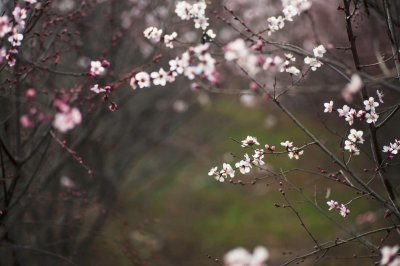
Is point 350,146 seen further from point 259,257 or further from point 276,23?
point 259,257

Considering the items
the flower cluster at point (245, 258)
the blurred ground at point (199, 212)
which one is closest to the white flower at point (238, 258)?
the flower cluster at point (245, 258)

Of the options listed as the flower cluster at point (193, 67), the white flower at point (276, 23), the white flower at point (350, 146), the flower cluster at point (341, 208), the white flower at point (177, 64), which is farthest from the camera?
the flower cluster at point (341, 208)

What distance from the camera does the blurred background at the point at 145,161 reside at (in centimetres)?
445

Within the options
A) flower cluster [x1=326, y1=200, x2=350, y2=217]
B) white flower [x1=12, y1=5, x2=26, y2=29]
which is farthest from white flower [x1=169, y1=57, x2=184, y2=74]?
flower cluster [x1=326, y1=200, x2=350, y2=217]

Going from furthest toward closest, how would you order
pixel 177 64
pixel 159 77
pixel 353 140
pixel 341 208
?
1. pixel 341 208
2. pixel 353 140
3. pixel 159 77
4. pixel 177 64

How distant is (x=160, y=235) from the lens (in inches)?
376

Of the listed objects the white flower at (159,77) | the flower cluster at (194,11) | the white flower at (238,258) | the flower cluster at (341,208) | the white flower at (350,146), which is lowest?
the white flower at (238,258)

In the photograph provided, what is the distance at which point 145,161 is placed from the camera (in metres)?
12.6

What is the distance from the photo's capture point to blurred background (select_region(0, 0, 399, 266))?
14.6ft

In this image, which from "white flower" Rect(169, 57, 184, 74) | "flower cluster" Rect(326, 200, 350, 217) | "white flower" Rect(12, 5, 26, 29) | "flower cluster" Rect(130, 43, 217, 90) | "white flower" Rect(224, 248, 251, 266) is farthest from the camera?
"flower cluster" Rect(326, 200, 350, 217)

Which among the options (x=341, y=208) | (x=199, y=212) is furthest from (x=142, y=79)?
(x=199, y=212)

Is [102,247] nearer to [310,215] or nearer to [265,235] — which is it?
[265,235]

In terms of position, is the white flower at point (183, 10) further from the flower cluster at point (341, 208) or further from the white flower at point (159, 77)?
the flower cluster at point (341, 208)

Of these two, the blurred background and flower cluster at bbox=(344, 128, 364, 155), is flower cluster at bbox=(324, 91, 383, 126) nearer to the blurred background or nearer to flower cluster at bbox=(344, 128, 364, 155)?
flower cluster at bbox=(344, 128, 364, 155)
